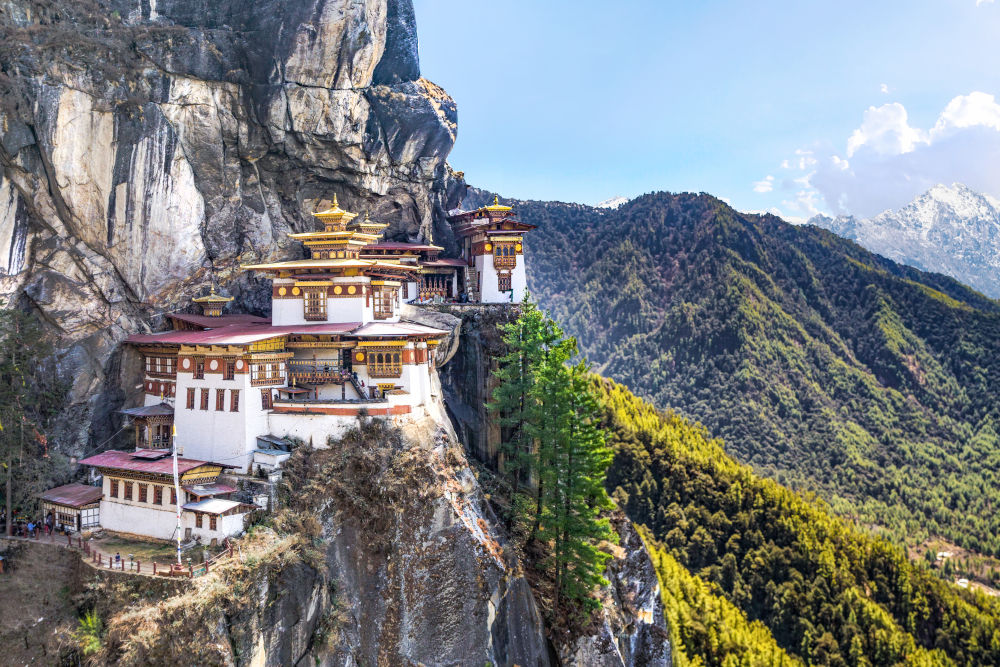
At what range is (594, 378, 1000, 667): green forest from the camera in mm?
59031

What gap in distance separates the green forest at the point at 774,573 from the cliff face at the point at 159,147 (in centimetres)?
3799

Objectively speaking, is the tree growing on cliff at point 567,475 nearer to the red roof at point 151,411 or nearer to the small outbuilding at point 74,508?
the red roof at point 151,411

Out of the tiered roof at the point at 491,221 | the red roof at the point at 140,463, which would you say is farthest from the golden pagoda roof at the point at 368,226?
the red roof at the point at 140,463

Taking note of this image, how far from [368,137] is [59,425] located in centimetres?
2780

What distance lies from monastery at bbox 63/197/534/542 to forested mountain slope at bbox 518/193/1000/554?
2927 inches

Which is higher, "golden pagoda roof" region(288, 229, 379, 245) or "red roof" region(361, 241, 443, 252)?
"red roof" region(361, 241, 443, 252)

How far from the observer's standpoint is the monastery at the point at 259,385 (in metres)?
33.8

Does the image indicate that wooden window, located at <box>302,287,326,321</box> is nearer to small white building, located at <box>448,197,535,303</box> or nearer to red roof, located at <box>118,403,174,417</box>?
red roof, located at <box>118,403,174,417</box>

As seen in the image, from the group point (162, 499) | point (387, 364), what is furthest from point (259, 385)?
point (162, 499)

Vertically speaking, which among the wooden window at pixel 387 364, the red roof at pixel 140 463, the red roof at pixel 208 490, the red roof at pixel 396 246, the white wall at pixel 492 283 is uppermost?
the red roof at pixel 396 246

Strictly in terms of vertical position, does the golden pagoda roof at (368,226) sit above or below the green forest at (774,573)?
above

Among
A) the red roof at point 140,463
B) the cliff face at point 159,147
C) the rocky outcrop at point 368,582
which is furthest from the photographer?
the cliff face at point 159,147

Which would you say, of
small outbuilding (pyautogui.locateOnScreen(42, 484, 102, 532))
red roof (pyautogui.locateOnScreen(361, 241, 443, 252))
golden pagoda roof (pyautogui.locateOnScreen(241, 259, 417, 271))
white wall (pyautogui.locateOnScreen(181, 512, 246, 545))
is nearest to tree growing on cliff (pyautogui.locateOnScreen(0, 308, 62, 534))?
small outbuilding (pyautogui.locateOnScreen(42, 484, 102, 532))

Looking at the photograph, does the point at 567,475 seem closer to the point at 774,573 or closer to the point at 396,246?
the point at 396,246
